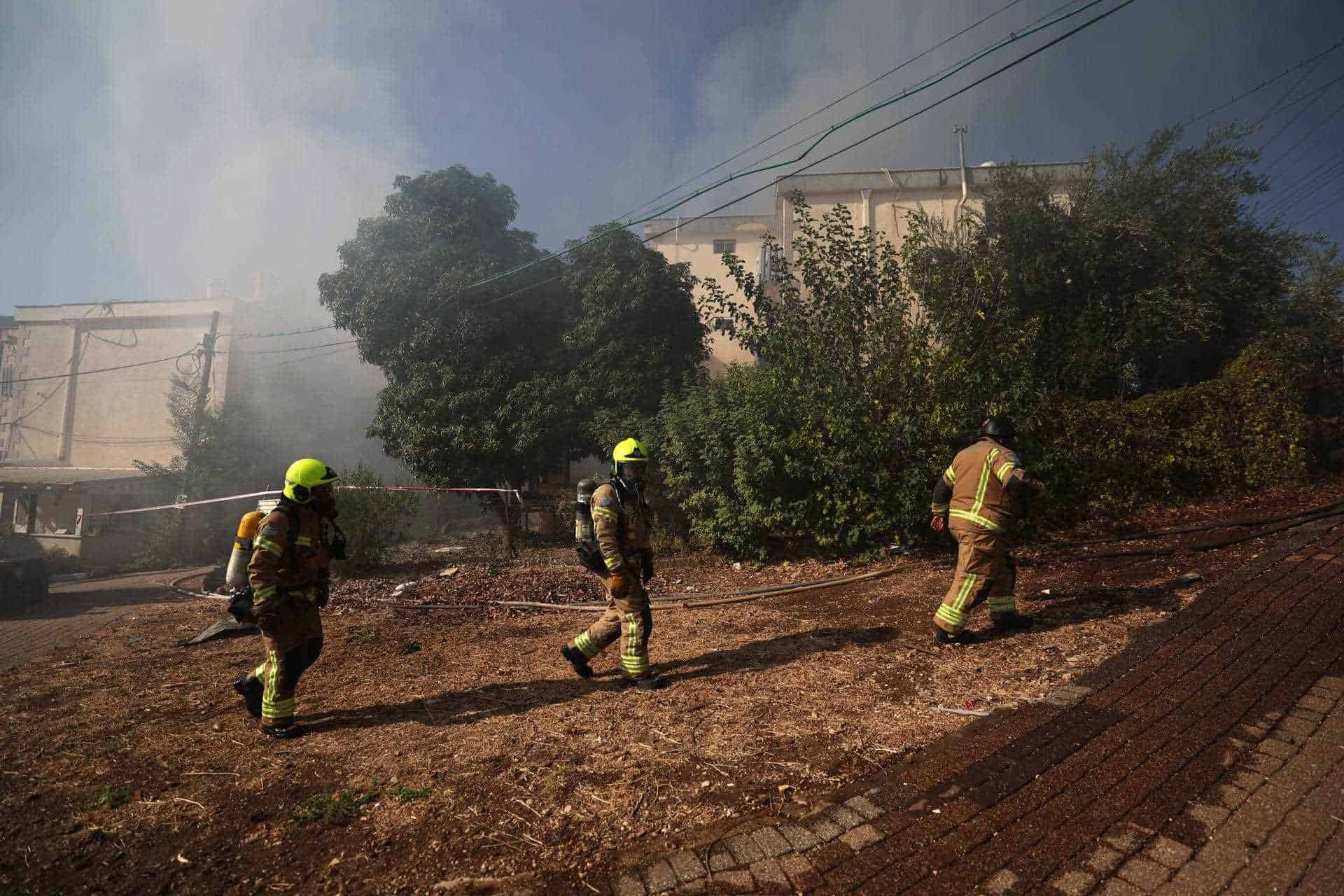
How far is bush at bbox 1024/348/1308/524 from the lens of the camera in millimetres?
8586

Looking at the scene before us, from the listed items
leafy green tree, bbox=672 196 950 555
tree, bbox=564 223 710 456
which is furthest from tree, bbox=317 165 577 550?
leafy green tree, bbox=672 196 950 555

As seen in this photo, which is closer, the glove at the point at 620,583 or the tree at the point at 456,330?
the glove at the point at 620,583

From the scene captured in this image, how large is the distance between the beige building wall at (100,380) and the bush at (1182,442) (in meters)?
30.4

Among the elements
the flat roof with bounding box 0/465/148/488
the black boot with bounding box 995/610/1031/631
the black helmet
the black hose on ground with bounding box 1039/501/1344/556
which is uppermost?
the flat roof with bounding box 0/465/148/488

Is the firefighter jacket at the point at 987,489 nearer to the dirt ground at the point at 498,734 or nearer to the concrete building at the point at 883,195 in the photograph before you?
the dirt ground at the point at 498,734

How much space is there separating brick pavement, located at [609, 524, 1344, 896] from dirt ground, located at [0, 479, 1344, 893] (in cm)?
23

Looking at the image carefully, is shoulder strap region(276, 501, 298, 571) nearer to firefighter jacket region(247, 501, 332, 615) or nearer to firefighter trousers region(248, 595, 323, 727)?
firefighter jacket region(247, 501, 332, 615)

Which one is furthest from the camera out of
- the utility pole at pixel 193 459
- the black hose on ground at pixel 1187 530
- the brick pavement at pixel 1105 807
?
the utility pole at pixel 193 459

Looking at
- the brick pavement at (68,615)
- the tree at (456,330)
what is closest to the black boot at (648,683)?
the brick pavement at (68,615)

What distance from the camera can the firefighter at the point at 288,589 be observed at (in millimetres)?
4191

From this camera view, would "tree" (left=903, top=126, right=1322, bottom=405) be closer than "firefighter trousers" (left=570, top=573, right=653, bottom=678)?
No

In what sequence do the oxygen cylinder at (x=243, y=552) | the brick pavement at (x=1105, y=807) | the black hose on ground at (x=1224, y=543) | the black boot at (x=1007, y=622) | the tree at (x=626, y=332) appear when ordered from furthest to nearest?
the tree at (x=626, y=332)
the black hose on ground at (x=1224, y=543)
the black boot at (x=1007, y=622)
the oxygen cylinder at (x=243, y=552)
the brick pavement at (x=1105, y=807)

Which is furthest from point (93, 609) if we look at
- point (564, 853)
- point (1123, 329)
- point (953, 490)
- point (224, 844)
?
point (1123, 329)

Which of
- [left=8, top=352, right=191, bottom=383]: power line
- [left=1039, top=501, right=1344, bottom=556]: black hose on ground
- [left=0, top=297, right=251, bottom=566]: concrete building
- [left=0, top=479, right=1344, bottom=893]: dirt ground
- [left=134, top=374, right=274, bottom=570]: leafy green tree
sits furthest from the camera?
[left=8, top=352, right=191, bottom=383]: power line
